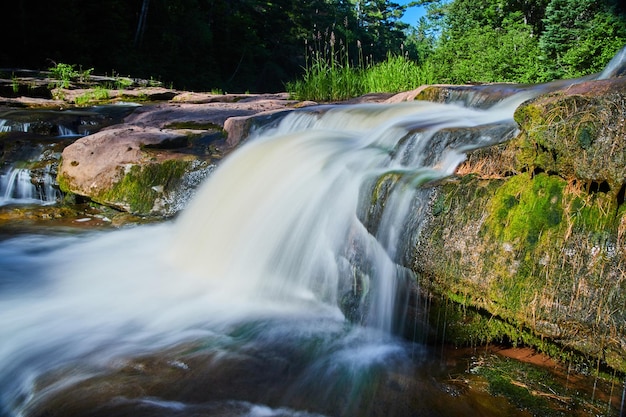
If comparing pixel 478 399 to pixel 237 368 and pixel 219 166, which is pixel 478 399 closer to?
pixel 237 368

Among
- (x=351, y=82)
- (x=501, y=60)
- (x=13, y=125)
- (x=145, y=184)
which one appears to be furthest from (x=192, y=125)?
(x=501, y=60)

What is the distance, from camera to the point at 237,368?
9.55ft

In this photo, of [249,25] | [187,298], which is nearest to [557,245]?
[187,298]

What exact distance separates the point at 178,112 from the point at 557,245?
676 centimetres

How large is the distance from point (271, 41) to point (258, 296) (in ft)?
107

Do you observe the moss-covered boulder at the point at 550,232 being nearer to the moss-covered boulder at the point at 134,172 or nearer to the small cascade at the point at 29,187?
the moss-covered boulder at the point at 134,172

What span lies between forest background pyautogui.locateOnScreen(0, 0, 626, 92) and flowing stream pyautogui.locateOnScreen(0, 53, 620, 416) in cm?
552

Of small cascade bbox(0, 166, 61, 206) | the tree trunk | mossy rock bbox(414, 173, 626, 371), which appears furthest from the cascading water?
the tree trunk

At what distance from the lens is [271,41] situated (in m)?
34.1

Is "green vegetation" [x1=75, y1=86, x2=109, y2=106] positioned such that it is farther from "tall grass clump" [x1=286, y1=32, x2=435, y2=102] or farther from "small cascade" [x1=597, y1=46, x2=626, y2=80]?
"small cascade" [x1=597, y1=46, x2=626, y2=80]

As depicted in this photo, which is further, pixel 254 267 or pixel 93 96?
pixel 93 96

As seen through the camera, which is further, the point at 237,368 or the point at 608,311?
the point at 237,368

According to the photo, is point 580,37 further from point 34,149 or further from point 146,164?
point 34,149

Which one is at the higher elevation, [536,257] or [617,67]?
[617,67]
